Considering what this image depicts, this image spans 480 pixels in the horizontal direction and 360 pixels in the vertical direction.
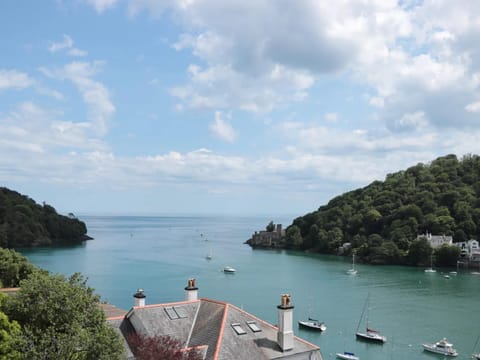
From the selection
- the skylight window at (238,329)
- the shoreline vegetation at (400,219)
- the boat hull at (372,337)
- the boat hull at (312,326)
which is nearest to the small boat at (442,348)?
the boat hull at (372,337)

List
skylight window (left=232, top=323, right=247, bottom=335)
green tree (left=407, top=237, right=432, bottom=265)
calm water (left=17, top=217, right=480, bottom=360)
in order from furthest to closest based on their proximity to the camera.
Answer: green tree (left=407, top=237, right=432, bottom=265)
calm water (left=17, top=217, right=480, bottom=360)
skylight window (left=232, top=323, right=247, bottom=335)

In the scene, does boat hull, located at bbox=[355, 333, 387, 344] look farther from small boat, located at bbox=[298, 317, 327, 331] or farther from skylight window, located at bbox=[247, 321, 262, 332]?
skylight window, located at bbox=[247, 321, 262, 332]

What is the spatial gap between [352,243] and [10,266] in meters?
93.7

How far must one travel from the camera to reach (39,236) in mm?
136750

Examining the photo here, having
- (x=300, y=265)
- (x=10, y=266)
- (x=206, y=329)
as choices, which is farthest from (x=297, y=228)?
(x=206, y=329)

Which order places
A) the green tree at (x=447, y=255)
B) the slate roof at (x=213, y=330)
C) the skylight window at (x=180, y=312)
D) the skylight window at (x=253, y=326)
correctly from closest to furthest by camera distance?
the slate roof at (x=213, y=330) < the skylight window at (x=253, y=326) < the skylight window at (x=180, y=312) < the green tree at (x=447, y=255)

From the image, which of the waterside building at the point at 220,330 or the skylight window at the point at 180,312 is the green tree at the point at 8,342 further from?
the skylight window at the point at 180,312

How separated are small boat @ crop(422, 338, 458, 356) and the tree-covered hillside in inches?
2424

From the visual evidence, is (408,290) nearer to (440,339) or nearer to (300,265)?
(440,339)

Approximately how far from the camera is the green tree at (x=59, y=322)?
13.8 metres

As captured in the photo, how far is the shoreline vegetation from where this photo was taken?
102 meters

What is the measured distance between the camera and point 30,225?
137250 mm

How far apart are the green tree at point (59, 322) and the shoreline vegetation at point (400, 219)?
305 ft

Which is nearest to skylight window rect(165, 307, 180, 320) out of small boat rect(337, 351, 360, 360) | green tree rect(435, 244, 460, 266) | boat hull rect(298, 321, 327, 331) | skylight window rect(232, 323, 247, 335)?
skylight window rect(232, 323, 247, 335)
